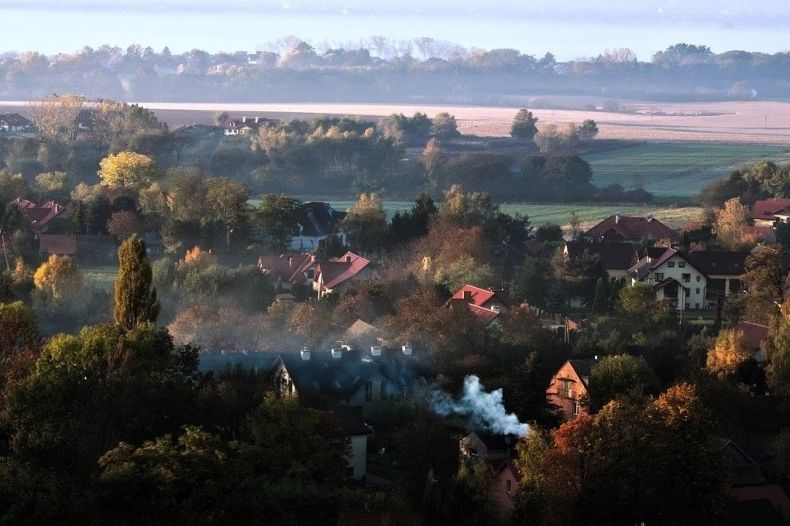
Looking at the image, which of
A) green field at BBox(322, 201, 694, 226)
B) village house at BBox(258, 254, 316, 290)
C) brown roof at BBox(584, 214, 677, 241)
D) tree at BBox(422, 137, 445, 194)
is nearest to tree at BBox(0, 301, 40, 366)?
village house at BBox(258, 254, 316, 290)

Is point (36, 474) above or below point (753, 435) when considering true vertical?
A: above

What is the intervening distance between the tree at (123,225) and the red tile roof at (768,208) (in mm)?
16542

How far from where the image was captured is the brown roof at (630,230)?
39.4m

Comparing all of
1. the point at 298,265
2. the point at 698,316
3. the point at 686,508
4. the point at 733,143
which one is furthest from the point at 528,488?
the point at 733,143

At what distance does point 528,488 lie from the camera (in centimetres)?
1656

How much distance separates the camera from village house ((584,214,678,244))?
128 feet

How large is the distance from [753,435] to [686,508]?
16.1ft

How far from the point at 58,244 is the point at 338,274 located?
8.32m

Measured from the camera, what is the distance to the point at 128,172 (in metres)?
45.5

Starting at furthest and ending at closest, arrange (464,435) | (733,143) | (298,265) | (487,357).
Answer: (733,143), (298,265), (487,357), (464,435)

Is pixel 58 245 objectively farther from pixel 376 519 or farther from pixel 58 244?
pixel 376 519

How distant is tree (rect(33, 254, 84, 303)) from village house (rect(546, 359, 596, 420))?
1072 centimetres

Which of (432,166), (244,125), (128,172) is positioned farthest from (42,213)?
(244,125)

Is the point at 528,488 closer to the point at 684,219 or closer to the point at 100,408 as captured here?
the point at 100,408
